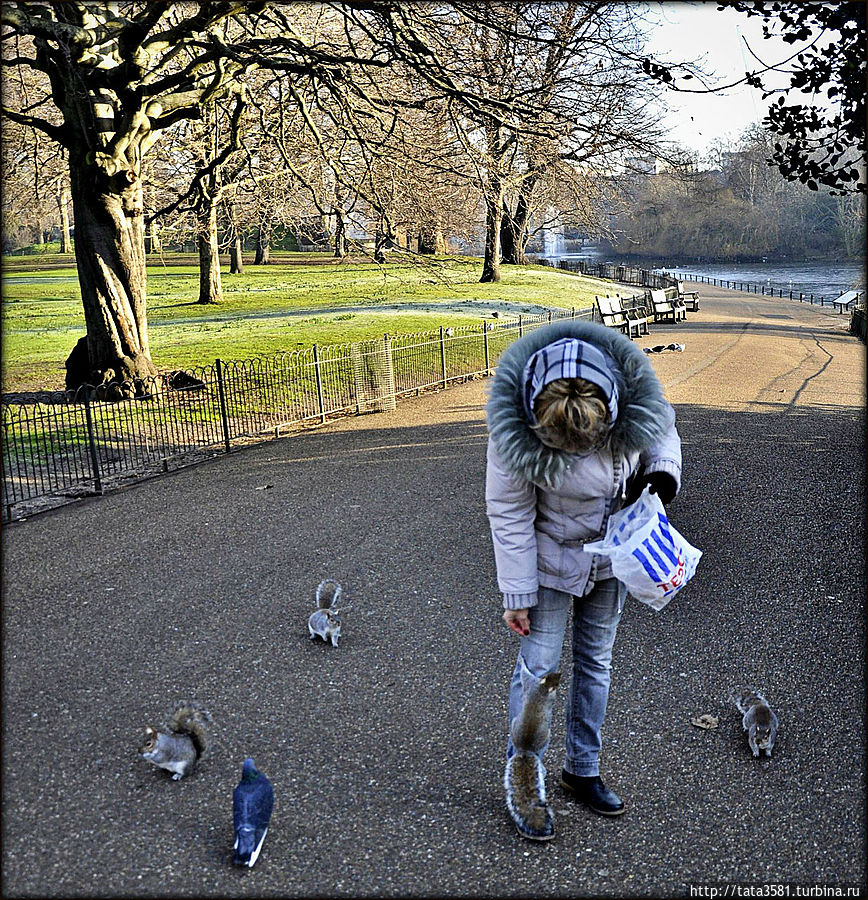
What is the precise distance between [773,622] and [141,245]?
12519 mm

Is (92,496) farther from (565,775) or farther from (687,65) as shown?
(687,65)

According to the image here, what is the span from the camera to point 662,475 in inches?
141

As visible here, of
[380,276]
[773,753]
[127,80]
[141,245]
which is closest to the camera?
[773,753]

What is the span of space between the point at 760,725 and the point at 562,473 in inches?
76.3

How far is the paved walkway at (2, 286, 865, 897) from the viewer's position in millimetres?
3689

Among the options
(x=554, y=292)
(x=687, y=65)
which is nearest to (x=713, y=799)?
(x=687, y=65)

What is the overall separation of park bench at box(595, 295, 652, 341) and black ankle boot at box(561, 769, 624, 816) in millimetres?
22816

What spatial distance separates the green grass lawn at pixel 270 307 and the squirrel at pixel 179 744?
936 centimetres

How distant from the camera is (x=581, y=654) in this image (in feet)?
12.8

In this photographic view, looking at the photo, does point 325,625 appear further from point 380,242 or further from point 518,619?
point 380,242

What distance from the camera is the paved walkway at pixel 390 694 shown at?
3.69 meters

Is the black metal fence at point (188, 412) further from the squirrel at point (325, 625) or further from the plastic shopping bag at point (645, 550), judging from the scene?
the plastic shopping bag at point (645, 550)

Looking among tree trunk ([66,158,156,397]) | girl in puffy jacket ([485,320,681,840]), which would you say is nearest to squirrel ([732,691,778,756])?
girl in puffy jacket ([485,320,681,840])

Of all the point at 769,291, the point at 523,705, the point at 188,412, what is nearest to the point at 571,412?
the point at 523,705
